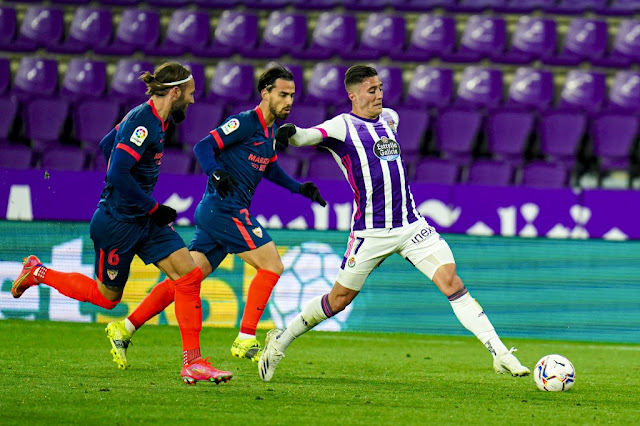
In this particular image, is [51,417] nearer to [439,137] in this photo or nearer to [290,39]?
[439,137]

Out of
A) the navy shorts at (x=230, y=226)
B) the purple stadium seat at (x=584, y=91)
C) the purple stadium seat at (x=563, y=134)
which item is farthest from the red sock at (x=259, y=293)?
the purple stadium seat at (x=584, y=91)

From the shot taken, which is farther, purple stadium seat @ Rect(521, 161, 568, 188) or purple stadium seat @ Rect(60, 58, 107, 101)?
purple stadium seat @ Rect(60, 58, 107, 101)

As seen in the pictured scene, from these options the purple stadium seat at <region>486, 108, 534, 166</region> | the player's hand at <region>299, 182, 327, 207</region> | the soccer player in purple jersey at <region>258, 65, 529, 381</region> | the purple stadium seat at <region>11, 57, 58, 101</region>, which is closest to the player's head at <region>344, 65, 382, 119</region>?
the soccer player in purple jersey at <region>258, 65, 529, 381</region>

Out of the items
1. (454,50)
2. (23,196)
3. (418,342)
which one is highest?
(454,50)

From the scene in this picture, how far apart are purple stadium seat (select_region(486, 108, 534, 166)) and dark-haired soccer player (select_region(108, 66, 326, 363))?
6239 mm

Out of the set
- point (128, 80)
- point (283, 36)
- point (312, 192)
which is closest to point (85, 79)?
point (128, 80)

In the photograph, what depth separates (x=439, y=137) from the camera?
13.1 meters

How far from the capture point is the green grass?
5176 millimetres

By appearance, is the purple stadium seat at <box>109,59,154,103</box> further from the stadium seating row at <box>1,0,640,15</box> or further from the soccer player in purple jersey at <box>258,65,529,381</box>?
the soccer player in purple jersey at <box>258,65,529,381</box>

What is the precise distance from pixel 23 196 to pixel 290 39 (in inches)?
222

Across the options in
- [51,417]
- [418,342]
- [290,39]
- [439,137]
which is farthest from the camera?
[290,39]

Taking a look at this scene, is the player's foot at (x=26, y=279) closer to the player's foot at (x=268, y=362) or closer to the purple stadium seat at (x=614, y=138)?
the player's foot at (x=268, y=362)

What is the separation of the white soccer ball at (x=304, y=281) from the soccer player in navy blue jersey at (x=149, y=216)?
315cm

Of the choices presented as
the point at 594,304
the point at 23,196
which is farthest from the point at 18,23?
the point at 594,304
